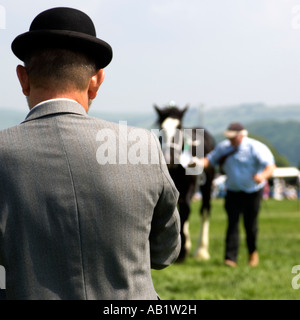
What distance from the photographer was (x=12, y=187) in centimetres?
192

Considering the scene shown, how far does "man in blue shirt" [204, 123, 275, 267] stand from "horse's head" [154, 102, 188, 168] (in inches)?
30.3

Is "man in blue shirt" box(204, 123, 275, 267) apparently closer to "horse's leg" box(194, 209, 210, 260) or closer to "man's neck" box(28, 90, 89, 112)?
"horse's leg" box(194, 209, 210, 260)

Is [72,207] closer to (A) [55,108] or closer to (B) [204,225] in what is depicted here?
(A) [55,108]

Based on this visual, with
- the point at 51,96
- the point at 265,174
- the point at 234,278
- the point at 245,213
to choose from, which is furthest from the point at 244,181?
the point at 51,96

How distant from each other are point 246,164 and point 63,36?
7.78 meters

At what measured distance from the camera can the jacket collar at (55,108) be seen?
6.68 feet

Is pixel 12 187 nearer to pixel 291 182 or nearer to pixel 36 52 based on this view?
pixel 36 52

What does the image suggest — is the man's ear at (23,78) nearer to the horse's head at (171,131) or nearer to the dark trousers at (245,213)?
the horse's head at (171,131)

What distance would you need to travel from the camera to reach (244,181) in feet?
31.2

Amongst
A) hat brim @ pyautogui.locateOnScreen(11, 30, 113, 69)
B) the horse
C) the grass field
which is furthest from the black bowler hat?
the horse

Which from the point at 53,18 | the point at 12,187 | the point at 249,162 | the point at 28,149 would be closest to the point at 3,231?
the point at 12,187

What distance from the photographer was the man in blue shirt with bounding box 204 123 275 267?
945 centimetres

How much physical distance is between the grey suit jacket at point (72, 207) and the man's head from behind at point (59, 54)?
0.07 metres

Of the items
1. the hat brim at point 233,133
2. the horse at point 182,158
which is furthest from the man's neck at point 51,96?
the hat brim at point 233,133
